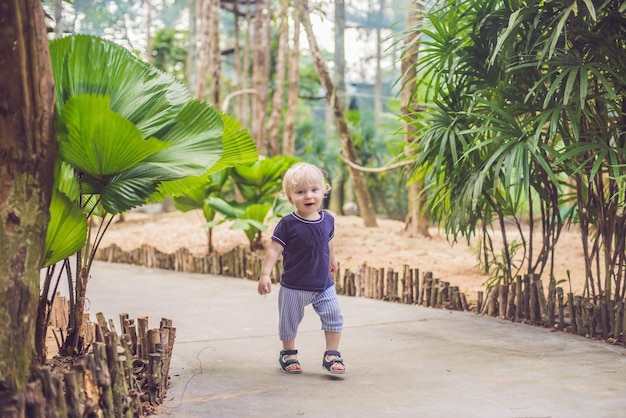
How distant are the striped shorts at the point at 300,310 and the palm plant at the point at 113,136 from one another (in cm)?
90

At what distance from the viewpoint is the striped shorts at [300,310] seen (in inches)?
144

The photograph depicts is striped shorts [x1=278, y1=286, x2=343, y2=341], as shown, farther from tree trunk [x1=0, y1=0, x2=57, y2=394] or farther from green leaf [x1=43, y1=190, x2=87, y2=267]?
tree trunk [x1=0, y1=0, x2=57, y2=394]

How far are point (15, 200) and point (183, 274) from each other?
4878mm

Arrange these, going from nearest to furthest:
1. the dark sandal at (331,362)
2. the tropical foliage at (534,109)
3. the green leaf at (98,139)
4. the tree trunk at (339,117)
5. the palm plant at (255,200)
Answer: the green leaf at (98,139) → the dark sandal at (331,362) → the tropical foliage at (534,109) → the palm plant at (255,200) → the tree trunk at (339,117)

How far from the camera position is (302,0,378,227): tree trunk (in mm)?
9383

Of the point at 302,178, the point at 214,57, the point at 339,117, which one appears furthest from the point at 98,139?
the point at 214,57

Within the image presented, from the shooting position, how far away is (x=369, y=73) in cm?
3125

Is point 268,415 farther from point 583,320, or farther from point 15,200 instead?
point 583,320

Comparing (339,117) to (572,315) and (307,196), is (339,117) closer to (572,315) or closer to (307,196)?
(572,315)

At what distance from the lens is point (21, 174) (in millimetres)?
2490

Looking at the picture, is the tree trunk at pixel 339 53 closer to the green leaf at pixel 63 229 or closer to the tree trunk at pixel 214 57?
the tree trunk at pixel 214 57

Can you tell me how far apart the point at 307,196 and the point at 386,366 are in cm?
86

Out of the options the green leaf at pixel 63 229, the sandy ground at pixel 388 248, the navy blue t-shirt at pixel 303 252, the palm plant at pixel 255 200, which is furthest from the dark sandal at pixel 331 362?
the palm plant at pixel 255 200

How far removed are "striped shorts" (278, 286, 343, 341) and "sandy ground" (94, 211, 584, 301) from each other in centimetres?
242
